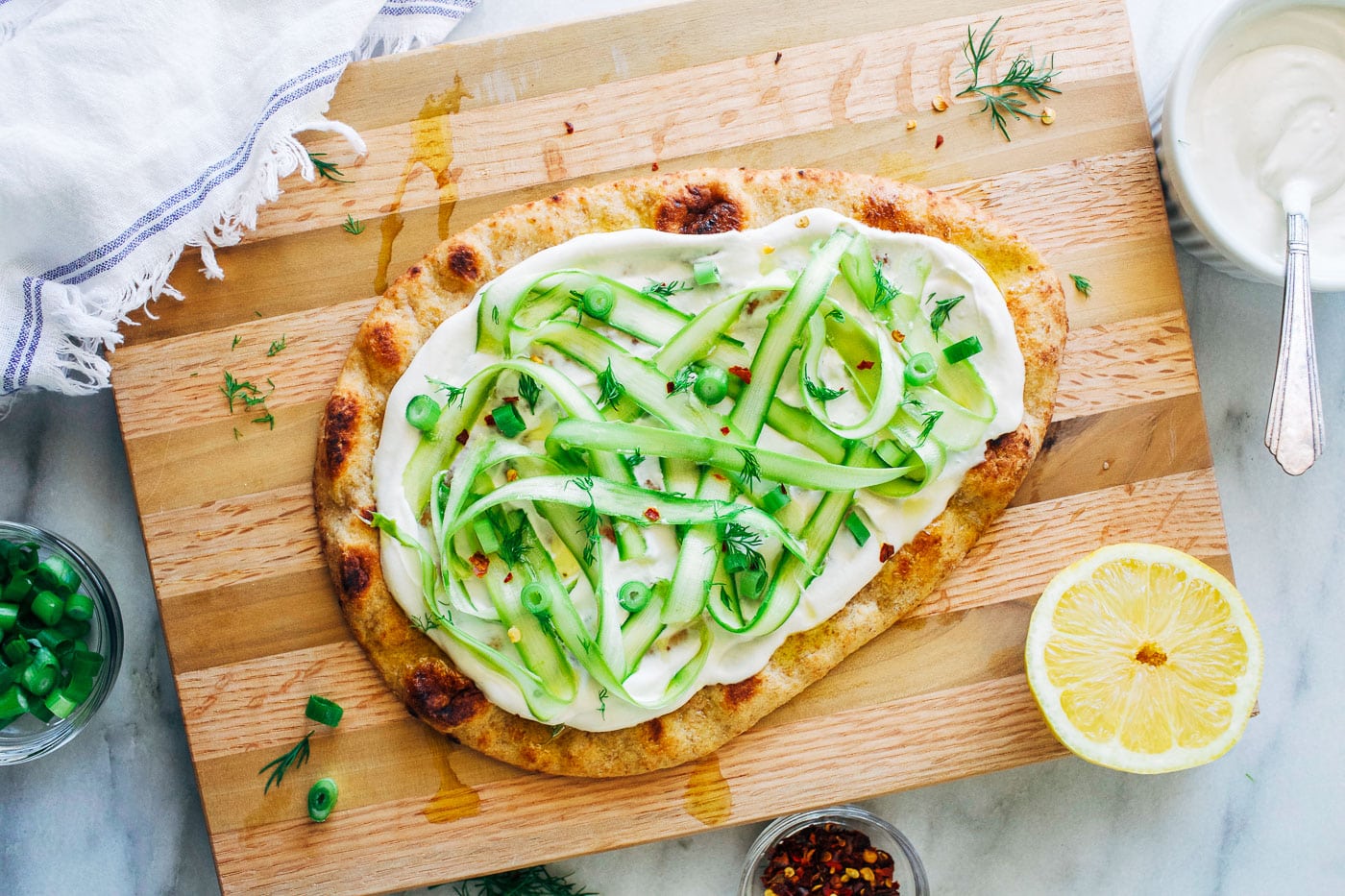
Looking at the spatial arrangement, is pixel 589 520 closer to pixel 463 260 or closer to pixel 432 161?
pixel 463 260

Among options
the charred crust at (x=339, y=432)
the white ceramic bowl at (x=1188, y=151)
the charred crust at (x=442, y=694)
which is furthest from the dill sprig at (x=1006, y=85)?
the charred crust at (x=442, y=694)

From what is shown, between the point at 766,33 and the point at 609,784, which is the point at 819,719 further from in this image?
the point at 766,33

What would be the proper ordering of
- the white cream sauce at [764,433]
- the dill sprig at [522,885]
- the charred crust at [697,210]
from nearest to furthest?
the white cream sauce at [764,433] → the charred crust at [697,210] → the dill sprig at [522,885]

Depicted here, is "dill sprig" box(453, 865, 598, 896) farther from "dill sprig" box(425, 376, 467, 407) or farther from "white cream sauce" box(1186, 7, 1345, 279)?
"white cream sauce" box(1186, 7, 1345, 279)

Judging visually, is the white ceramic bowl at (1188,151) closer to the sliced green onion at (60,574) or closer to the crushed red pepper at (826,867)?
the crushed red pepper at (826,867)

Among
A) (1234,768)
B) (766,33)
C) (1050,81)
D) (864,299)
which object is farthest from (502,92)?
(1234,768)

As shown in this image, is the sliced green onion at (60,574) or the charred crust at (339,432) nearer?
the charred crust at (339,432)
